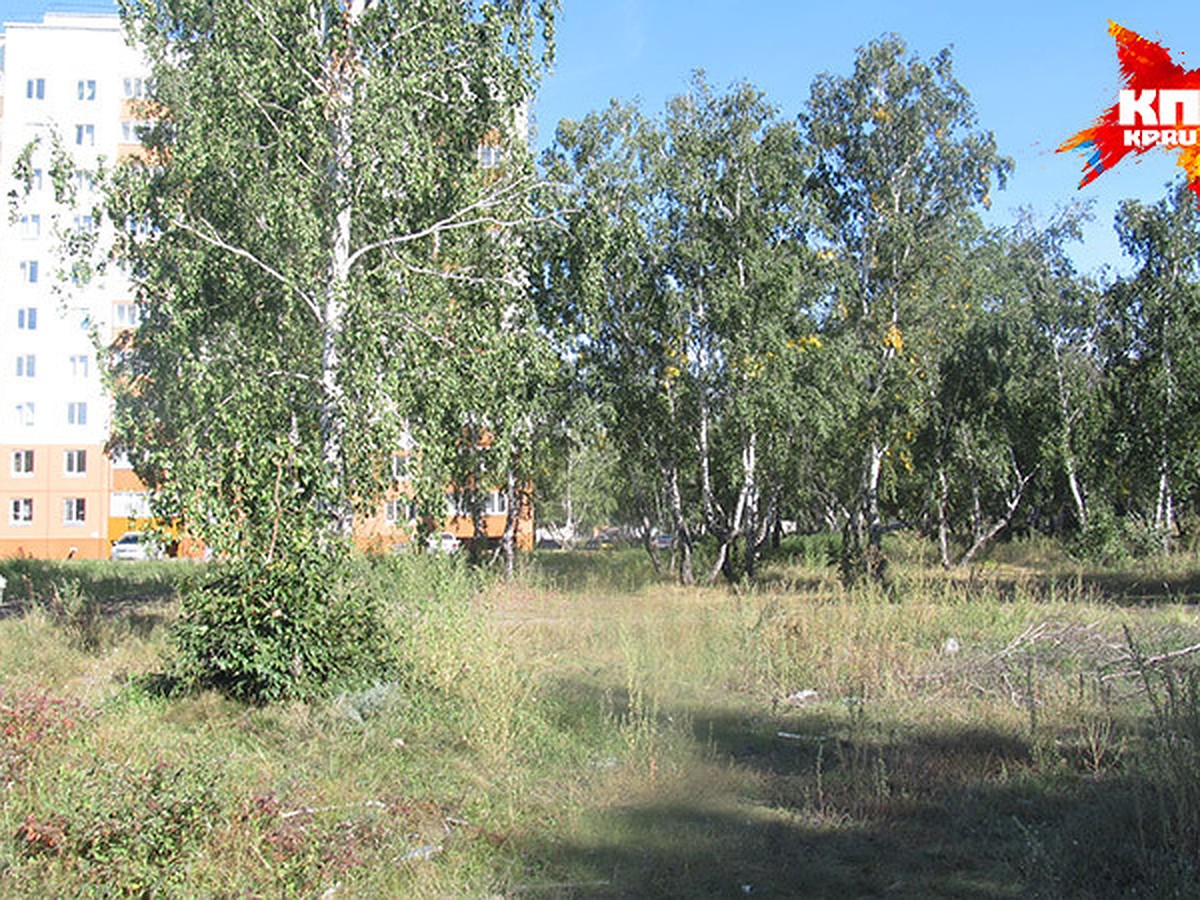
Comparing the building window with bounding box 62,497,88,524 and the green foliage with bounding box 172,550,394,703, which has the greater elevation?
the building window with bounding box 62,497,88,524

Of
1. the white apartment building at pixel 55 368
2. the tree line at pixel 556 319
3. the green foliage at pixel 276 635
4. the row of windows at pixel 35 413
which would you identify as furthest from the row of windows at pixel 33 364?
the green foliage at pixel 276 635

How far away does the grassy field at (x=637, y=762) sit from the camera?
15.3ft

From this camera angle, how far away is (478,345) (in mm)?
11781

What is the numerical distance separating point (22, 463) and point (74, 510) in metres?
3.42

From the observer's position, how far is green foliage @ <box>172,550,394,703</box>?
7.92 m

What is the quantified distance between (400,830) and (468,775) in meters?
1.06

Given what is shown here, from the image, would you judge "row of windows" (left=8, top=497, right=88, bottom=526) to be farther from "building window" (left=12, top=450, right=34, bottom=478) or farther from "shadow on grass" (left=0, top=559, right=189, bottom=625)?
"shadow on grass" (left=0, top=559, right=189, bottom=625)

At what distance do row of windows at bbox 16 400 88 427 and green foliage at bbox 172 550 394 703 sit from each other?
4742 centimetres

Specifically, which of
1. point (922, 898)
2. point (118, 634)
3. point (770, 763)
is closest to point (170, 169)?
point (118, 634)

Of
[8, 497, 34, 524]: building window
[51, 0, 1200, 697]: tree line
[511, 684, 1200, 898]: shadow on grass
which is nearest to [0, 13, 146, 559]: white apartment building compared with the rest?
[8, 497, 34, 524]: building window

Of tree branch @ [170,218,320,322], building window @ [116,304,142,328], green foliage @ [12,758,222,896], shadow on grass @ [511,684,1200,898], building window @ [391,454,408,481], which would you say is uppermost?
building window @ [116,304,142,328]

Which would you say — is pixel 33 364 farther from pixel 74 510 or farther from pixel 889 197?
pixel 889 197

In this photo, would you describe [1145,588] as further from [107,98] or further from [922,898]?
[107,98]

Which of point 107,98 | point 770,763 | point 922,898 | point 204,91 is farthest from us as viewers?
point 107,98
